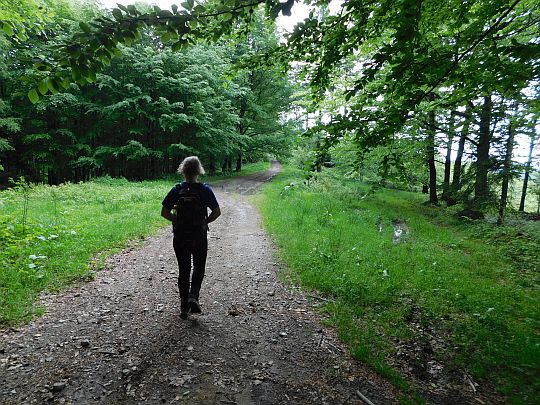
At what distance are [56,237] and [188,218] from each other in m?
5.72

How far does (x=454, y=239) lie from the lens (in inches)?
447

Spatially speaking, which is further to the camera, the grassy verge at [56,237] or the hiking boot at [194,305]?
the grassy verge at [56,237]

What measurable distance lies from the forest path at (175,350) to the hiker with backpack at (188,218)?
832 millimetres

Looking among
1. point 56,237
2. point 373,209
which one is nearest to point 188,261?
point 56,237

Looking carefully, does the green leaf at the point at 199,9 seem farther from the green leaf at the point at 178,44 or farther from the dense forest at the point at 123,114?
the dense forest at the point at 123,114

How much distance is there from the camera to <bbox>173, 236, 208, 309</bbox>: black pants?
4.74 meters

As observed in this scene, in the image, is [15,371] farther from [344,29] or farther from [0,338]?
[344,29]

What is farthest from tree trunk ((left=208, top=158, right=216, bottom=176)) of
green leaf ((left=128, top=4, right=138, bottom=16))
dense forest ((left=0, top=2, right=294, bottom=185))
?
green leaf ((left=128, top=4, right=138, bottom=16))

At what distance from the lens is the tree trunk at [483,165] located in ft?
42.3

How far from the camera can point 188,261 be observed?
190 inches

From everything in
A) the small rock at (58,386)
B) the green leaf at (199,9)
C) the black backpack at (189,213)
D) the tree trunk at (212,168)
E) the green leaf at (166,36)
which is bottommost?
the small rock at (58,386)

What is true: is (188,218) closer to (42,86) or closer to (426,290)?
(42,86)

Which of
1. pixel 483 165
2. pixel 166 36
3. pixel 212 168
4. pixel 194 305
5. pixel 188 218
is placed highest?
pixel 166 36

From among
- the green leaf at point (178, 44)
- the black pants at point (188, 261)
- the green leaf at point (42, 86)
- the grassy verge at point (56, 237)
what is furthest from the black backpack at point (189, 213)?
the grassy verge at point (56, 237)
